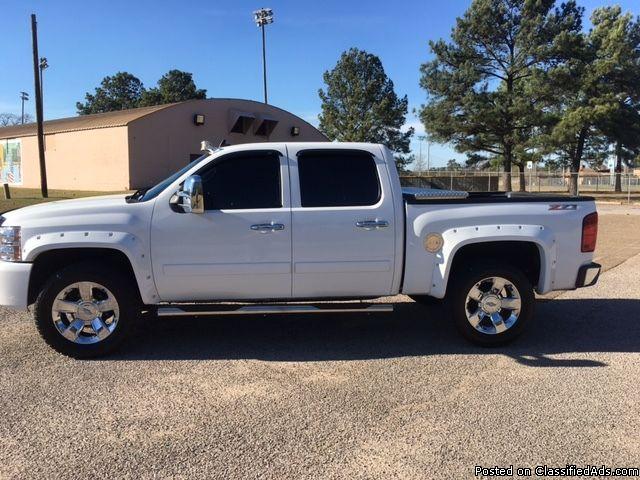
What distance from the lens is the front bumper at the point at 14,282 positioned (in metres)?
4.85

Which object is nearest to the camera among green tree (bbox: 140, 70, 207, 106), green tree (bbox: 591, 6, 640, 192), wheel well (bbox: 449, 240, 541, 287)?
wheel well (bbox: 449, 240, 541, 287)

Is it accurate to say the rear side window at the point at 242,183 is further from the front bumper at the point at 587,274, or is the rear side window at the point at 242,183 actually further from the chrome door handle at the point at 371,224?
the front bumper at the point at 587,274

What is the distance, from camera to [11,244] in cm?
489

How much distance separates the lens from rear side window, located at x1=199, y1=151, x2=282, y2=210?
511cm

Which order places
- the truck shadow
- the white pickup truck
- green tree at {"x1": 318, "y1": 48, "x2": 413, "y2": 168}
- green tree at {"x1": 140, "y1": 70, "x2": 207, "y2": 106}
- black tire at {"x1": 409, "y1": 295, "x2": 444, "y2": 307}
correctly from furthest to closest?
green tree at {"x1": 140, "y1": 70, "x2": 207, "y2": 106}
green tree at {"x1": 318, "y1": 48, "x2": 413, "y2": 168}
black tire at {"x1": 409, "y1": 295, "x2": 444, "y2": 307}
the truck shadow
the white pickup truck

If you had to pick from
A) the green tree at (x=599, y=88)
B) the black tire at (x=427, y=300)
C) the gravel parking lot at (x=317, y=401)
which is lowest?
the gravel parking lot at (x=317, y=401)

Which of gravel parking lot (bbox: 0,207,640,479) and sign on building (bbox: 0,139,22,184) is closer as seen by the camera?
gravel parking lot (bbox: 0,207,640,479)

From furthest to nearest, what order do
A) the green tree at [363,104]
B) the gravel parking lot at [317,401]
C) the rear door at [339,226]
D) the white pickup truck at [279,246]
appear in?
the green tree at [363,104]
the rear door at [339,226]
the white pickup truck at [279,246]
the gravel parking lot at [317,401]

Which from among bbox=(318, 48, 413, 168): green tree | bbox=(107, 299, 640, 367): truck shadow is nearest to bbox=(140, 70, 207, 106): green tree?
bbox=(318, 48, 413, 168): green tree

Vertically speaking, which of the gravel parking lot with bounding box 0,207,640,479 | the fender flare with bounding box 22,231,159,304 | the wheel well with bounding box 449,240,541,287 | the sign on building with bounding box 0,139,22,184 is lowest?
the gravel parking lot with bounding box 0,207,640,479

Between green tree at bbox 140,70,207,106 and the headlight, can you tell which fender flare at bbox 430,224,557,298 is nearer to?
the headlight

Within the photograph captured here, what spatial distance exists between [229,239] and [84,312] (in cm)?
142

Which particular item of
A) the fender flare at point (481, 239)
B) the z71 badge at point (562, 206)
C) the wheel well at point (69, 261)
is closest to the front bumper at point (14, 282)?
the wheel well at point (69, 261)

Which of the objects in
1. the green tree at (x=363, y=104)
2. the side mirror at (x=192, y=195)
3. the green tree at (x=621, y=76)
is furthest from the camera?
the green tree at (x=363, y=104)
